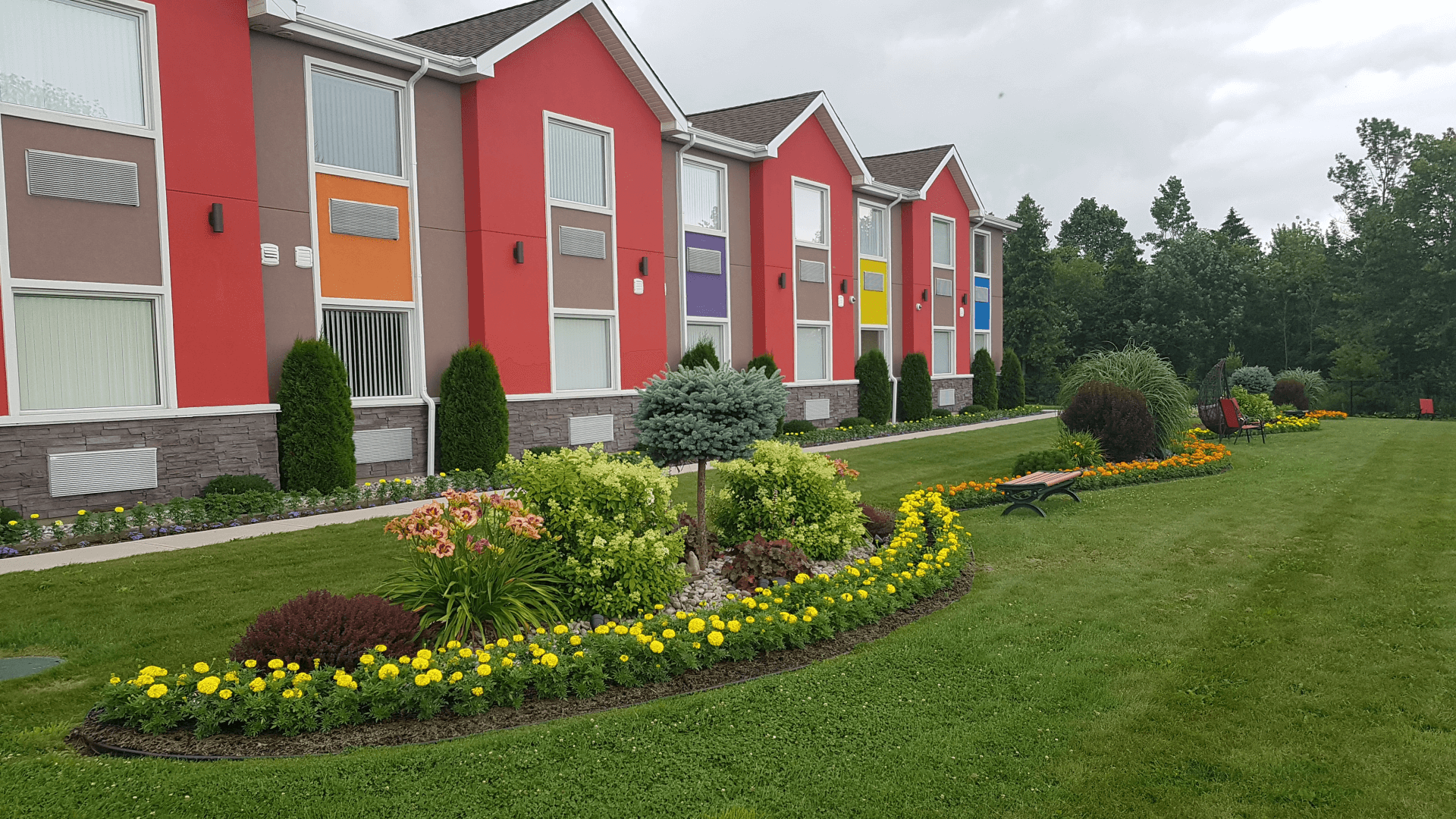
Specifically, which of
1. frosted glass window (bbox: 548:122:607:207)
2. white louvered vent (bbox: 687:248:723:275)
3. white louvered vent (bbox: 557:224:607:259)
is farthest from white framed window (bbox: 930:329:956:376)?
frosted glass window (bbox: 548:122:607:207)

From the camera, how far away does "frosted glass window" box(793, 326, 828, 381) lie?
20922mm

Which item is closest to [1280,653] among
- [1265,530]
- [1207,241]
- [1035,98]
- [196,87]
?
[1265,530]

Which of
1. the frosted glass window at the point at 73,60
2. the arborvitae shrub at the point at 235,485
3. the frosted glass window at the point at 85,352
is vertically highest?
the frosted glass window at the point at 73,60

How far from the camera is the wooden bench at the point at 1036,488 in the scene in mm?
10234

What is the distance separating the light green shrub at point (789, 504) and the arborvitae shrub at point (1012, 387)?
23516mm

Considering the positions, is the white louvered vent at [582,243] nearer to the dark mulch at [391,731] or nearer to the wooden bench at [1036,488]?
the wooden bench at [1036,488]

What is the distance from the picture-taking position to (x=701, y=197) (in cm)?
1839

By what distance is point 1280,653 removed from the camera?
539cm

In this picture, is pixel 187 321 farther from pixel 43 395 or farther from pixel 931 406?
pixel 931 406

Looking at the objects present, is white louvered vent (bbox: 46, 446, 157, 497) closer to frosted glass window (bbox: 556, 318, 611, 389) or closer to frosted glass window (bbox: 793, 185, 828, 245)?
frosted glass window (bbox: 556, 318, 611, 389)

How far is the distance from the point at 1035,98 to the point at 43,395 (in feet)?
85.3

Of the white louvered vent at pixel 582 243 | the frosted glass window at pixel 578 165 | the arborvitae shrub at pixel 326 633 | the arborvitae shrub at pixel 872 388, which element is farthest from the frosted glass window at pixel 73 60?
the arborvitae shrub at pixel 872 388

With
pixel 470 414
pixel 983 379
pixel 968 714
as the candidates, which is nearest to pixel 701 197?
pixel 470 414

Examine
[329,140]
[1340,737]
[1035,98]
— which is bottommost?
[1340,737]
